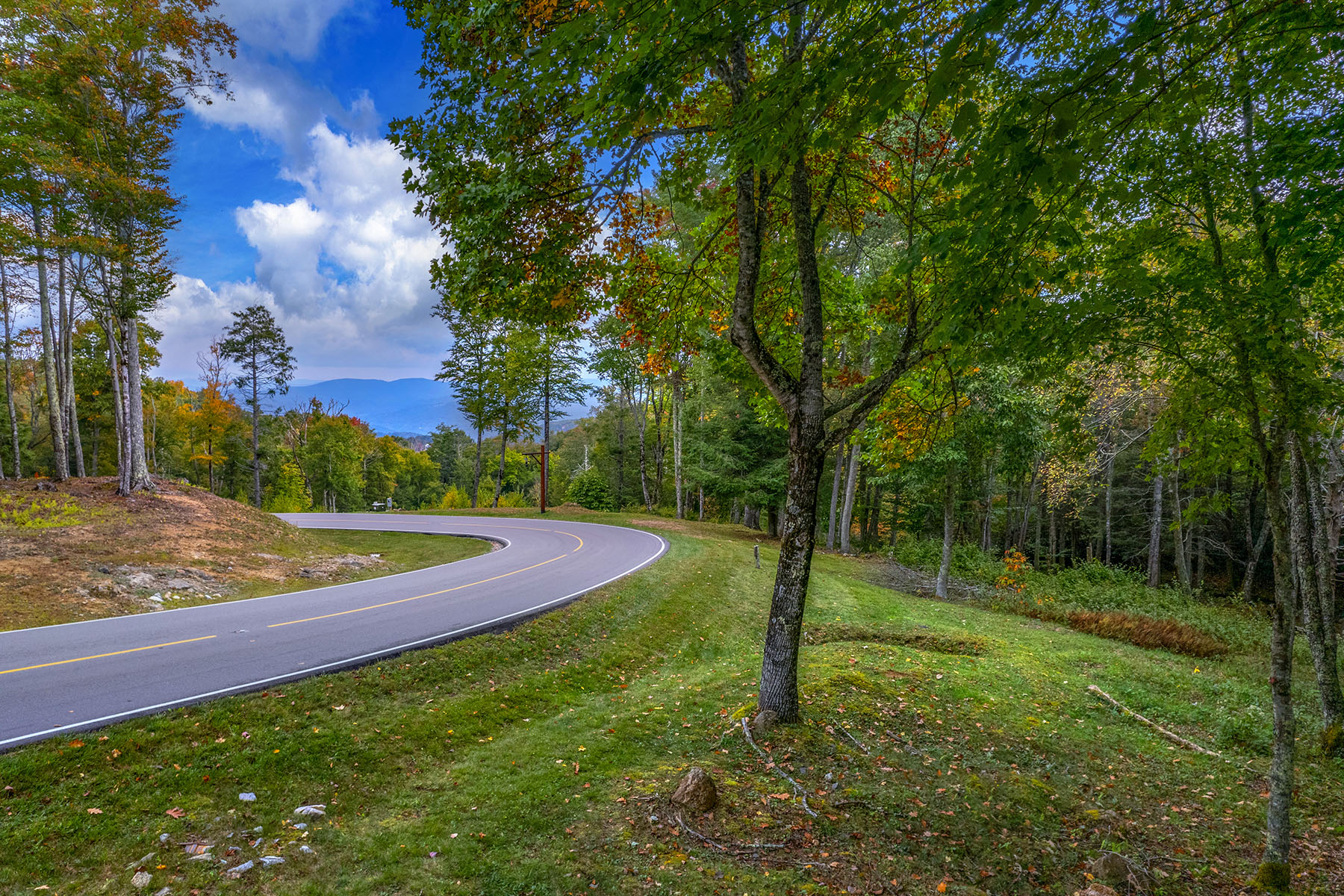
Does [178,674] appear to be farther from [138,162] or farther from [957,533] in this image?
[957,533]

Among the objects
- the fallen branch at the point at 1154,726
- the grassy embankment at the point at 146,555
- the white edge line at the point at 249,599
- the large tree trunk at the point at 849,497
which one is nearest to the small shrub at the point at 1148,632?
the fallen branch at the point at 1154,726

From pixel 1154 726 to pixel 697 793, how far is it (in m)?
6.83

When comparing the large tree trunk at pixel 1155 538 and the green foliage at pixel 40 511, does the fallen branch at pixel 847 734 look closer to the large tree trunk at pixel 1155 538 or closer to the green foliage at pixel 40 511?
the green foliage at pixel 40 511

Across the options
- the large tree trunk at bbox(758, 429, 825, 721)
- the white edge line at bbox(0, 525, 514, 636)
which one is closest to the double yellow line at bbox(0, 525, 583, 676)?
the white edge line at bbox(0, 525, 514, 636)

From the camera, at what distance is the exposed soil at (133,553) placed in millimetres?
9867

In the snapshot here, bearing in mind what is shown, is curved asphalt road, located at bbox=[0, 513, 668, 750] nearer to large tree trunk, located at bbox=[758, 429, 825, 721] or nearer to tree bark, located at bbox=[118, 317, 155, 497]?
large tree trunk, located at bbox=[758, 429, 825, 721]

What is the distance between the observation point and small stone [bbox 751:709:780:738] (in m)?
5.90

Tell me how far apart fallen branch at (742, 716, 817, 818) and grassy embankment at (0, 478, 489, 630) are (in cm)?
1107

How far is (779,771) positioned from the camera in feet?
17.1

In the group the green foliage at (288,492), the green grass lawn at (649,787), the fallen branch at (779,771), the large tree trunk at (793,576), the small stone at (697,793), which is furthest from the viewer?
the green foliage at (288,492)

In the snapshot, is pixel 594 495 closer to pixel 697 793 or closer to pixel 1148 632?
pixel 1148 632

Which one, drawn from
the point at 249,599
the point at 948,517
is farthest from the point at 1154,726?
the point at 249,599

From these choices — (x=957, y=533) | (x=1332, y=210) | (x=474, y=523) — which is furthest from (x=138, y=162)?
(x=957, y=533)

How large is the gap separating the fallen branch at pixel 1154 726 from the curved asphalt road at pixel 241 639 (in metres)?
9.67
